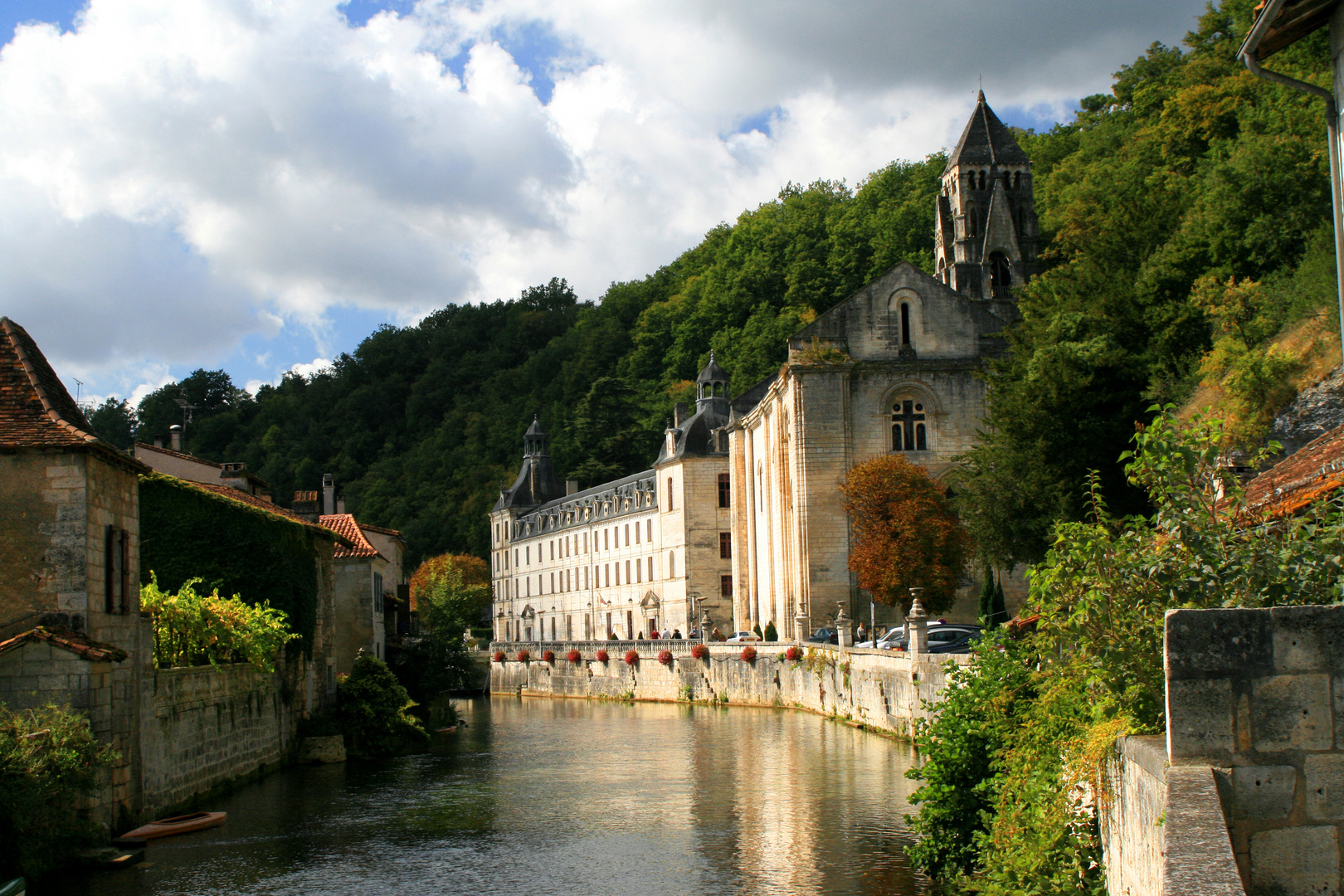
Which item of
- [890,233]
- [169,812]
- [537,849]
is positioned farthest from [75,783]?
[890,233]

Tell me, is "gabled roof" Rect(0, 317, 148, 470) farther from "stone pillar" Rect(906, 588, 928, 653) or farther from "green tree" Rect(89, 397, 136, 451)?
"green tree" Rect(89, 397, 136, 451)

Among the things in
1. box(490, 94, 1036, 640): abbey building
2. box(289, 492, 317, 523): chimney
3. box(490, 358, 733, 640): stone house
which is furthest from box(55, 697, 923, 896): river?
box(490, 358, 733, 640): stone house

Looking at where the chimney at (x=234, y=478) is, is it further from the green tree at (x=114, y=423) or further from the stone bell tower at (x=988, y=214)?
the green tree at (x=114, y=423)

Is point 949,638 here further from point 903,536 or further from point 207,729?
point 207,729

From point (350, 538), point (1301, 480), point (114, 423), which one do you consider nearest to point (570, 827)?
point (1301, 480)

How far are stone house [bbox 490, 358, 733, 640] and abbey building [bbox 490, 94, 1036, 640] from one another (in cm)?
12

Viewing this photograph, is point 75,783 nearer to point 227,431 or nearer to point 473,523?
point 473,523

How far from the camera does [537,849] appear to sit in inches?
625

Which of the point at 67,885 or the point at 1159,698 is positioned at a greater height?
the point at 1159,698

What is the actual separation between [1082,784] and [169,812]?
13.2 m

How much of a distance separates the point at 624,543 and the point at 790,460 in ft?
86.1

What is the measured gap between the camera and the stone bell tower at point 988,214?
194 ft

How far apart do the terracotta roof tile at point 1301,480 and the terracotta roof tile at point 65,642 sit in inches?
475

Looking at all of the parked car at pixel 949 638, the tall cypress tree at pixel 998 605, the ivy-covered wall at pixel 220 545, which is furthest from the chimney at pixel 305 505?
the tall cypress tree at pixel 998 605
